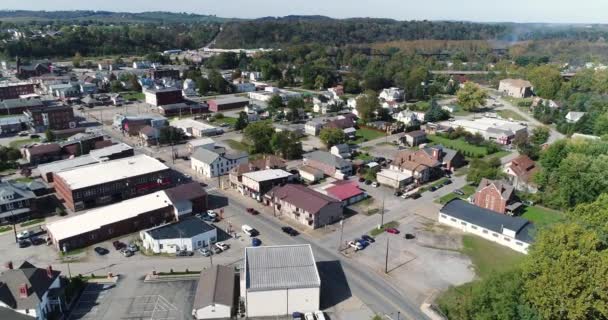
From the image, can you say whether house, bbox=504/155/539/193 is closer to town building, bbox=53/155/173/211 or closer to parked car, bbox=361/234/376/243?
parked car, bbox=361/234/376/243

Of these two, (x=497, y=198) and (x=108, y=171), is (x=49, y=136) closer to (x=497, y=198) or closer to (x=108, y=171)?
(x=108, y=171)

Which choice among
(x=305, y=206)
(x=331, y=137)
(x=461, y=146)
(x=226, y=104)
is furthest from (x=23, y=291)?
(x=226, y=104)

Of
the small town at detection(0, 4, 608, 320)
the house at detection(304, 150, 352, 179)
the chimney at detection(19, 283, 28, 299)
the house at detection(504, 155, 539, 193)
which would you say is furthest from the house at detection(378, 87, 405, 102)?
the chimney at detection(19, 283, 28, 299)

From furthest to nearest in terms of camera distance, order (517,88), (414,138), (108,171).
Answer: (517,88) → (414,138) → (108,171)

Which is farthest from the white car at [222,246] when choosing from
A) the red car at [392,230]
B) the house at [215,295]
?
the red car at [392,230]

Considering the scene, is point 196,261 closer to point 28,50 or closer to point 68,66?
point 68,66

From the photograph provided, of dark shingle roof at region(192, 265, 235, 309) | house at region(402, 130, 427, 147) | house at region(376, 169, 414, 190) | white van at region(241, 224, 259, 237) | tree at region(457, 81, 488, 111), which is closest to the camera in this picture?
dark shingle roof at region(192, 265, 235, 309)
